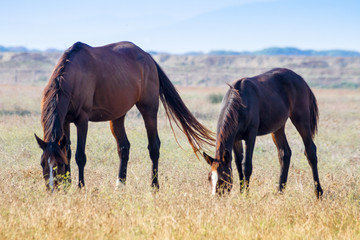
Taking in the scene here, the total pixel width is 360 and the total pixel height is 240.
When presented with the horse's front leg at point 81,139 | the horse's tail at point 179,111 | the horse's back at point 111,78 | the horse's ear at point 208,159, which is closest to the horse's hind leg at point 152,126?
the horse's back at point 111,78

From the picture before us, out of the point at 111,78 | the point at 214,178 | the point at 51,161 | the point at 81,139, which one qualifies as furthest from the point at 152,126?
the point at 51,161

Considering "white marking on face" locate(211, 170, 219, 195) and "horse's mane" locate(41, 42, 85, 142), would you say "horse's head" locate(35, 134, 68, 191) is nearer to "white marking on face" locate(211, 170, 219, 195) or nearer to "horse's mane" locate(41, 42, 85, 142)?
"horse's mane" locate(41, 42, 85, 142)

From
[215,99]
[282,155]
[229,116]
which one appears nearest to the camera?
[229,116]

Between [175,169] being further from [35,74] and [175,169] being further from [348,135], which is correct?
[35,74]

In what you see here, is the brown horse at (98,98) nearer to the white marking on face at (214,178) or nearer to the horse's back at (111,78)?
the horse's back at (111,78)

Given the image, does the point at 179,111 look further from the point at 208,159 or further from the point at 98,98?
the point at 208,159

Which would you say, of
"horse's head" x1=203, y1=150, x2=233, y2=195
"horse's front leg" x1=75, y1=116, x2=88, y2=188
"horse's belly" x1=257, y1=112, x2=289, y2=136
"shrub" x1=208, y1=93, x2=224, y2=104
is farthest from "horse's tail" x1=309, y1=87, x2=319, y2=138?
"shrub" x1=208, y1=93, x2=224, y2=104

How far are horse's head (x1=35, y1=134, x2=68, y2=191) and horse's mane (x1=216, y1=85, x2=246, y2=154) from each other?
2068mm

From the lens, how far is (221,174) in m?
6.09

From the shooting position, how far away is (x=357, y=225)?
523cm

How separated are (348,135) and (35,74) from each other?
185ft

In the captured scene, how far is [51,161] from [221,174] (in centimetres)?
211

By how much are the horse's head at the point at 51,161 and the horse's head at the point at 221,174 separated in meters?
1.83

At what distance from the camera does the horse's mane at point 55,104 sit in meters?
5.88
